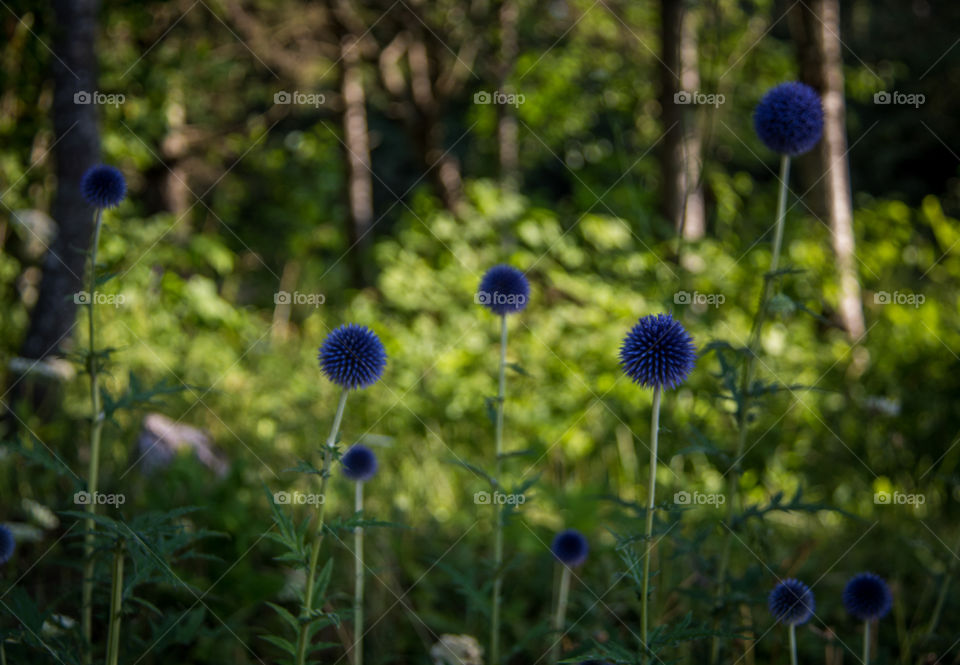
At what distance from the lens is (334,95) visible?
388 inches

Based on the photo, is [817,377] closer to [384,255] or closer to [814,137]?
[814,137]

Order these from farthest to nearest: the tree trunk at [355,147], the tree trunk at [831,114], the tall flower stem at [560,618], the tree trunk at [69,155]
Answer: the tree trunk at [355,147]
the tree trunk at [831,114]
the tree trunk at [69,155]
the tall flower stem at [560,618]

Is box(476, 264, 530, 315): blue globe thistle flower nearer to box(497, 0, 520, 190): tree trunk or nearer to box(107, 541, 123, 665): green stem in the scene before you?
box(107, 541, 123, 665): green stem

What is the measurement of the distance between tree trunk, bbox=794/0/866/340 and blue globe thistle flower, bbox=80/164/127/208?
5167mm

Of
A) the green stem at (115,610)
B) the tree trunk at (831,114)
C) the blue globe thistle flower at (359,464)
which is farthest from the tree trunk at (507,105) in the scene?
the green stem at (115,610)

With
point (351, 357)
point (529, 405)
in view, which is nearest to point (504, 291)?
point (351, 357)

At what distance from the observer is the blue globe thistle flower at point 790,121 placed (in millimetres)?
2617

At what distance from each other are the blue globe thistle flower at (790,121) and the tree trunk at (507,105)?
625 centimetres

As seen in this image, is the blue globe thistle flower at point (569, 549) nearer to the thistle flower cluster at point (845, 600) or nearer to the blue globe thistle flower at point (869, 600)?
the thistle flower cluster at point (845, 600)

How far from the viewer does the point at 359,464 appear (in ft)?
8.68

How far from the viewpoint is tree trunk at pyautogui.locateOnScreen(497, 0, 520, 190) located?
8977 millimetres

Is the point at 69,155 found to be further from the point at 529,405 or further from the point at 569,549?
the point at 569,549

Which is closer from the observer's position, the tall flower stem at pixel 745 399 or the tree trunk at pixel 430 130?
the tall flower stem at pixel 745 399

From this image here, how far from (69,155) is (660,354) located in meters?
3.93
